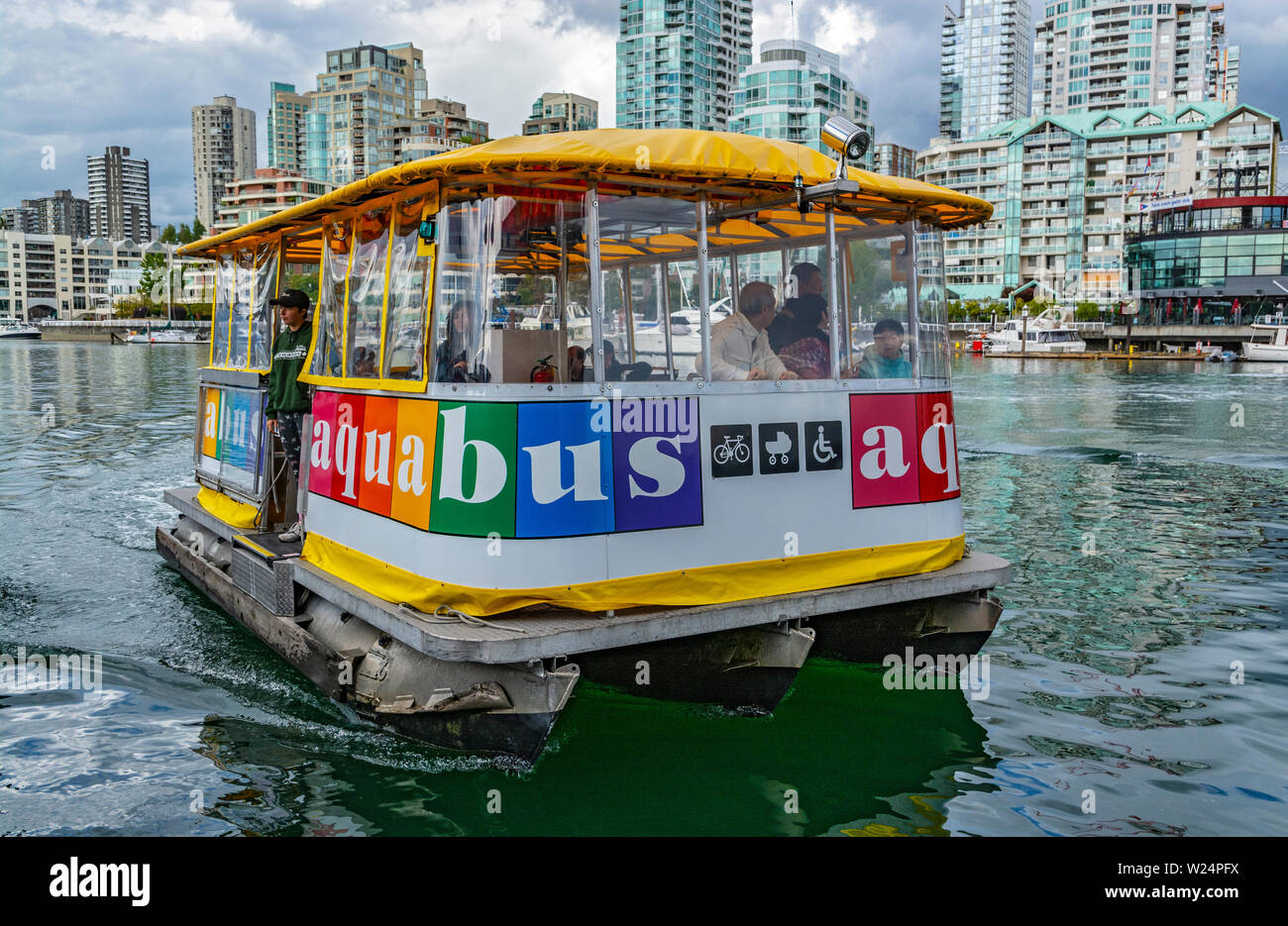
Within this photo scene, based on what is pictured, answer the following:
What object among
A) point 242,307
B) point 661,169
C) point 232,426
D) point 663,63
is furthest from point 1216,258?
point 663,63

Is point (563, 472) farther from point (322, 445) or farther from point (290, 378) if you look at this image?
point (290, 378)

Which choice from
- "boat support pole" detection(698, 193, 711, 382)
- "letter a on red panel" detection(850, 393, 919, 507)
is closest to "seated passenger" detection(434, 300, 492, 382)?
"boat support pole" detection(698, 193, 711, 382)

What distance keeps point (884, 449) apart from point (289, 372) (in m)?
5.09

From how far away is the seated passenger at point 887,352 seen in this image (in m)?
8.14

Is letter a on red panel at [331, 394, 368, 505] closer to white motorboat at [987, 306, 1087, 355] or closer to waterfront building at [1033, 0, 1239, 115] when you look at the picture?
white motorboat at [987, 306, 1087, 355]

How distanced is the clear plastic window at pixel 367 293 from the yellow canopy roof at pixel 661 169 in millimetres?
248

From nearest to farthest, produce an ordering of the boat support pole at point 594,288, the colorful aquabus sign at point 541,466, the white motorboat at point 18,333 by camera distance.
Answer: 1. the colorful aquabus sign at point 541,466
2. the boat support pole at point 594,288
3. the white motorboat at point 18,333

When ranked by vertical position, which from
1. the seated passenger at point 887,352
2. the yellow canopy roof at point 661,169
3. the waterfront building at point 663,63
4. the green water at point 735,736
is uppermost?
the waterfront building at point 663,63

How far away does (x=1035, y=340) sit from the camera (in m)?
97.7

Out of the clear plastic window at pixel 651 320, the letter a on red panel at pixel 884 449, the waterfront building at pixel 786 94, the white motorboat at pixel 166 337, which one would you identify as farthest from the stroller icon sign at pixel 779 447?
the waterfront building at pixel 786 94

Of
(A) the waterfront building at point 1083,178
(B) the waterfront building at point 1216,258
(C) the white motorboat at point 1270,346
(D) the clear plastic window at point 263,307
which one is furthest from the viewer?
(A) the waterfront building at point 1083,178

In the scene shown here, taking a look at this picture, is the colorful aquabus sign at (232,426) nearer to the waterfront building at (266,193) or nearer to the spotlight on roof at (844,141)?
the spotlight on roof at (844,141)

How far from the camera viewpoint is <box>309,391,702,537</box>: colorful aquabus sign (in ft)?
21.9
